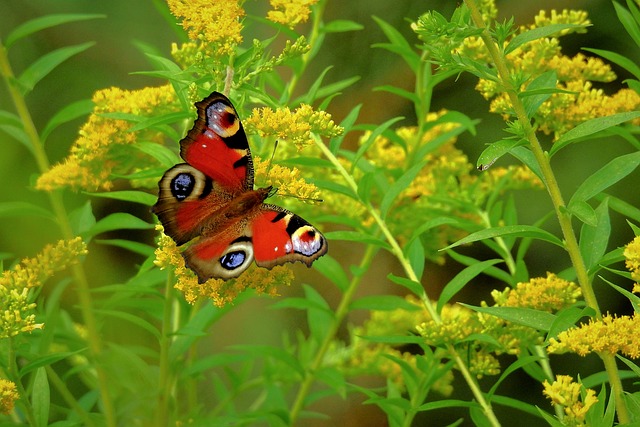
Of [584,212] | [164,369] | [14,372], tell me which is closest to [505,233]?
[584,212]

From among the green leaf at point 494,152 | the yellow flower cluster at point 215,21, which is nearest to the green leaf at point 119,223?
the yellow flower cluster at point 215,21

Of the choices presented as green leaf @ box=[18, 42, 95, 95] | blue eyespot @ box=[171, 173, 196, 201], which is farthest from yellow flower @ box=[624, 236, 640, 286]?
green leaf @ box=[18, 42, 95, 95]

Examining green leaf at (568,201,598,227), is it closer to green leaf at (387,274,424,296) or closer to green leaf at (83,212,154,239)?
green leaf at (387,274,424,296)

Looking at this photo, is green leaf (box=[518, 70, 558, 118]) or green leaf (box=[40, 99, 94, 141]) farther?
green leaf (box=[40, 99, 94, 141])

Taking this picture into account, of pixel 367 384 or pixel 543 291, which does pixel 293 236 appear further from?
pixel 367 384

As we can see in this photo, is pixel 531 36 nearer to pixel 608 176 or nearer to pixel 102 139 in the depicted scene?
pixel 608 176

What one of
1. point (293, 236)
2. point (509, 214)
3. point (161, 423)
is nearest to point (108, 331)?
point (161, 423)
